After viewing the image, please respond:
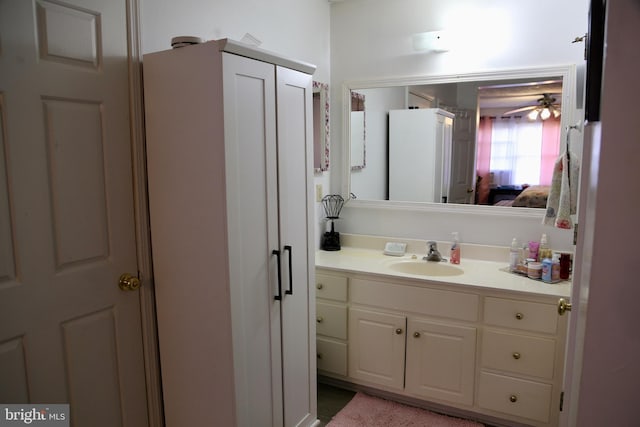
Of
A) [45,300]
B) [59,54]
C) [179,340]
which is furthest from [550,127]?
[45,300]

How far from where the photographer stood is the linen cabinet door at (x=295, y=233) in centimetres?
182

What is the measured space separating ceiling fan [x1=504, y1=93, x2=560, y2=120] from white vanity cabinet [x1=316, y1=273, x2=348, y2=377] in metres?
1.43

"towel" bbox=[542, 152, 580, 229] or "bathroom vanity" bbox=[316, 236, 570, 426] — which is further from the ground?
"towel" bbox=[542, 152, 580, 229]


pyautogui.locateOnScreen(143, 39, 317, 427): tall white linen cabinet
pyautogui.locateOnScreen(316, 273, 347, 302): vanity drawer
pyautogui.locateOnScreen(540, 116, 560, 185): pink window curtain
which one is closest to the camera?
pyautogui.locateOnScreen(143, 39, 317, 427): tall white linen cabinet

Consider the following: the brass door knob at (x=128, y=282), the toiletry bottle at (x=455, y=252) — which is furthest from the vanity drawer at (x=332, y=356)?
the brass door knob at (x=128, y=282)

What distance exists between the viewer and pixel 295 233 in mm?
1946

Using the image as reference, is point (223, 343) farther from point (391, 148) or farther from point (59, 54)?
point (391, 148)

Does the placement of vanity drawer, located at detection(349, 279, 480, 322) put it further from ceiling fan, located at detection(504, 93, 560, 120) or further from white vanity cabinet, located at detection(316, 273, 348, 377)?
ceiling fan, located at detection(504, 93, 560, 120)

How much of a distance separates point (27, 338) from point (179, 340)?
522 millimetres

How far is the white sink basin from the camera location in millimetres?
2585

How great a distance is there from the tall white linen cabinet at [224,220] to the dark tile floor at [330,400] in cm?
53

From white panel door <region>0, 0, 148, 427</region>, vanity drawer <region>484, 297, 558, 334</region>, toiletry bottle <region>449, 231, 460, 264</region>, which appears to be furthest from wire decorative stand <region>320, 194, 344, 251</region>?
white panel door <region>0, 0, 148, 427</region>

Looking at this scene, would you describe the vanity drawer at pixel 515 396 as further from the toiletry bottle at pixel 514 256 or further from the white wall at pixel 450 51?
the white wall at pixel 450 51

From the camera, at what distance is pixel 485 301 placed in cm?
220
